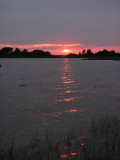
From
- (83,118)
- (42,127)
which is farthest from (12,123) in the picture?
(83,118)

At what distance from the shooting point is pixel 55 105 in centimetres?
1449

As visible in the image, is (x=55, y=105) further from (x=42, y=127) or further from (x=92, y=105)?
(x=42, y=127)

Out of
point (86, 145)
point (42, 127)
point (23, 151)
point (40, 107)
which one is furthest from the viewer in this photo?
point (40, 107)

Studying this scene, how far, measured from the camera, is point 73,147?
692 centimetres

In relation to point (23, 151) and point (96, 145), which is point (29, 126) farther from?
point (96, 145)

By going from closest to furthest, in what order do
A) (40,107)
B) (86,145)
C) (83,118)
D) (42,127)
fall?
(86,145) → (42,127) → (83,118) → (40,107)

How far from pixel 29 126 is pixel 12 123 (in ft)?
3.86

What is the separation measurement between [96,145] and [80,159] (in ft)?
4.28

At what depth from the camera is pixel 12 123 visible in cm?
1008

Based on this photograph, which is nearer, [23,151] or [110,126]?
[23,151]

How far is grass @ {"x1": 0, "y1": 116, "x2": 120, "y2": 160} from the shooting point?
20.2 feet

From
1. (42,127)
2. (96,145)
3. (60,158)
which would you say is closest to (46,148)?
(60,158)

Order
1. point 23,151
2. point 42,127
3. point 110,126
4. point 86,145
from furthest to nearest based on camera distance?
point 42,127 < point 110,126 < point 86,145 < point 23,151

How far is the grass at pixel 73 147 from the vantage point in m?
6.17
